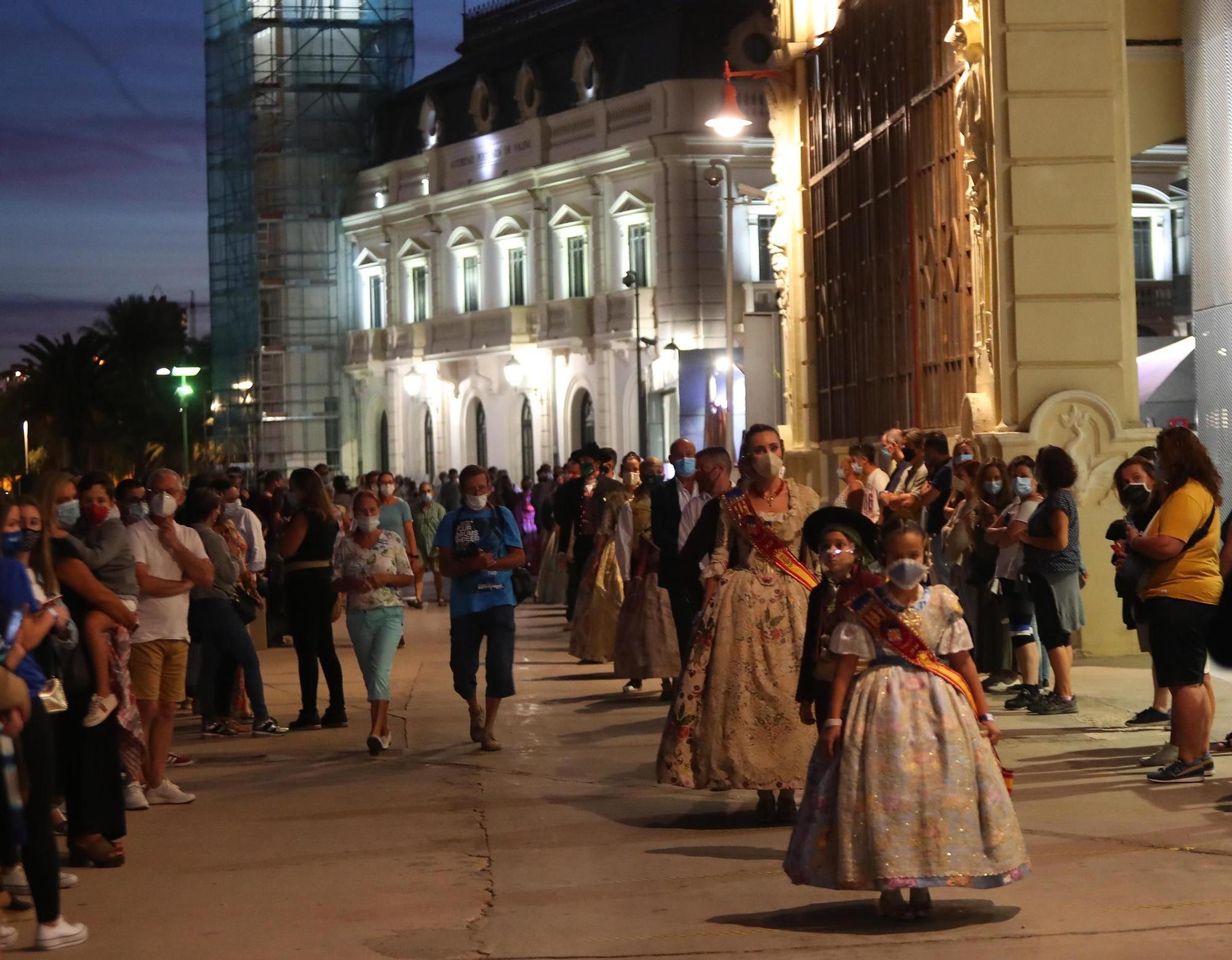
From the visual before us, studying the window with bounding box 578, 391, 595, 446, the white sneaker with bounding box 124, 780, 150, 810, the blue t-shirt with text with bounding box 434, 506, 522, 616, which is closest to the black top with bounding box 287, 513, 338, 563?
the blue t-shirt with text with bounding box 434, 506, 522, 616

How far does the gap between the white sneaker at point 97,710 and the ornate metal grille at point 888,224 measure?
1125cm

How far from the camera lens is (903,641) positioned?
7438 mm

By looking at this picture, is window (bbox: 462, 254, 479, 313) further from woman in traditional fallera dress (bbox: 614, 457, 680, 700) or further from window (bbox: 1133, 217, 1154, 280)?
woman in traditional fallera dress (bbox: 614, 457, 680, 700)

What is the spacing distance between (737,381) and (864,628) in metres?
35.8

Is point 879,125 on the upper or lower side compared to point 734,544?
upper

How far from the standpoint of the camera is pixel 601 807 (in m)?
10.5

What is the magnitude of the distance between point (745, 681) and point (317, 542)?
578 cm

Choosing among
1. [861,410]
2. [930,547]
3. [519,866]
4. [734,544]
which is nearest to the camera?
[519,866]

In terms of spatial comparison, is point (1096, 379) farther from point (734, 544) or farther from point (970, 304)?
point (734, 544)

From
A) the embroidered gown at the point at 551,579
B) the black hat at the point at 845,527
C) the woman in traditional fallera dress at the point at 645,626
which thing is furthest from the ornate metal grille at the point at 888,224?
the black hat at the point at 845,527

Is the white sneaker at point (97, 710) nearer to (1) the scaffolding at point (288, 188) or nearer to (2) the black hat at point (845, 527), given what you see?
(2) the black hat at point (845, 527)

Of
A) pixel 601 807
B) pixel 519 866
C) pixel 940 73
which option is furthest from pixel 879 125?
pixel 519 866

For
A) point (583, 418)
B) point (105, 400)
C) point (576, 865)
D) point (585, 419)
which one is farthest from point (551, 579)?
point (105, 400)

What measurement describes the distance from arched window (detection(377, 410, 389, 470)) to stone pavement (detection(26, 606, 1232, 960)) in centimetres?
4732
